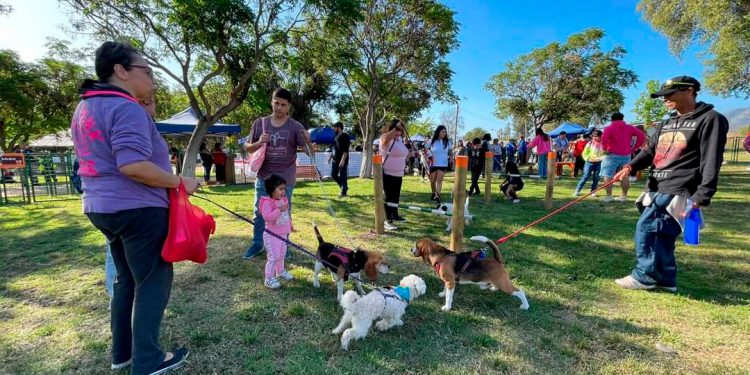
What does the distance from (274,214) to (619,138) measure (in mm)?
8127

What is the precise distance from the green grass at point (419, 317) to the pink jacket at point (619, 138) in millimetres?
3015

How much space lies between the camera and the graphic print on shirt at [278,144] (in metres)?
3.94

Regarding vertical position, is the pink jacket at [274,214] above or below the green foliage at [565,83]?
below

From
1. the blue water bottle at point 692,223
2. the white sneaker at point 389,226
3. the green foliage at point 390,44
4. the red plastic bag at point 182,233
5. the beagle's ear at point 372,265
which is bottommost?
the white sneaker at point 389,226

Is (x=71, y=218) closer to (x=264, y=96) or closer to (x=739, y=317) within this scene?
(x=264, y=96)

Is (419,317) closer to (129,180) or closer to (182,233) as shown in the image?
(182,233)

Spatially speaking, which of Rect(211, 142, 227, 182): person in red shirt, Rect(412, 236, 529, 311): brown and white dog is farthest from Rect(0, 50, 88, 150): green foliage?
Rect(412, 236, 529, 311): brown and white dog

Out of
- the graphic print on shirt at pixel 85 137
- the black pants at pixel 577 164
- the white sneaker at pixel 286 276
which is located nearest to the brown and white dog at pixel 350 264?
the white sneaker at pixel 286 276

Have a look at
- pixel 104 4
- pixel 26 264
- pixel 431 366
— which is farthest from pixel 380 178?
pixel 104 4

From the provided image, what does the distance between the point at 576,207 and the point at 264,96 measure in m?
10.8

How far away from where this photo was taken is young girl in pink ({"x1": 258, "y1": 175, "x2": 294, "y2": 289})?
3.46 metres

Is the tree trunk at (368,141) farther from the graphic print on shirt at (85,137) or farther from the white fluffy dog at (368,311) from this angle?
the graphic print on shirt at (85,137)

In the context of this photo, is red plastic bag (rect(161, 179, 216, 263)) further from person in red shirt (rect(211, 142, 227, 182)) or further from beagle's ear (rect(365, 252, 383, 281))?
Result: person in red shirt (rect(211, 142, 227, 182))

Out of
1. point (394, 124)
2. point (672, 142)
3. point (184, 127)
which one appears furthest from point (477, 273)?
point (184, 127)
